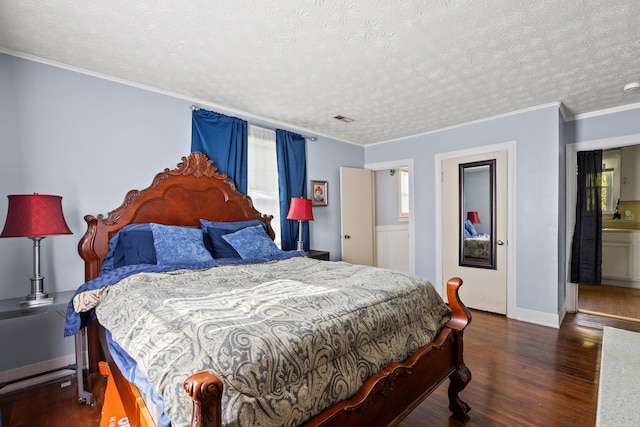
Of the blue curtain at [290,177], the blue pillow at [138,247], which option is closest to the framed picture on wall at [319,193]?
the blue curtain at [290,177]

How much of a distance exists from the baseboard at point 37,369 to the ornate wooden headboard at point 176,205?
71 cm

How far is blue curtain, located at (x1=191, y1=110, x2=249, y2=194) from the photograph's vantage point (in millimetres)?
3289

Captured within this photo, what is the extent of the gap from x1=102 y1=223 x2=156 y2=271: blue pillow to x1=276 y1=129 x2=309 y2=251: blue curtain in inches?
68.8

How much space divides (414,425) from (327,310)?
1.11 metres

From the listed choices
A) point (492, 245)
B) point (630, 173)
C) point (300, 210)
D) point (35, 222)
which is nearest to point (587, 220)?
point (492, 245)

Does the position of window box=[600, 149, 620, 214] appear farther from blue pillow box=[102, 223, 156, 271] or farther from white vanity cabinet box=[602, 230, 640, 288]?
blue pillow box=[102, 223, 156, 271]

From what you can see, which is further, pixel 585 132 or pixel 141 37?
pixel 585 132

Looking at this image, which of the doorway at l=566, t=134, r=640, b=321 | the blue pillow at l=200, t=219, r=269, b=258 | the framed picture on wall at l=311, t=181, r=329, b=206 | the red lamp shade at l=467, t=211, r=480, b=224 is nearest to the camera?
the blue pillow at l=200, t=219, r=269, b=258

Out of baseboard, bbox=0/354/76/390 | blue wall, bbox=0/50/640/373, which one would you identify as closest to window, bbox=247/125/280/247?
blue wall, bbox=0/50/640/373

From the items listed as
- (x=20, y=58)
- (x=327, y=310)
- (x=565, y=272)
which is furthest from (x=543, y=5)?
(x=20, y=58)

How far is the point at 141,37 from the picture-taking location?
213 cm

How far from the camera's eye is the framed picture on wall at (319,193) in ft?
14.7

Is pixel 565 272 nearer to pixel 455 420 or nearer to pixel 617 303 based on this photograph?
pixel 617 303

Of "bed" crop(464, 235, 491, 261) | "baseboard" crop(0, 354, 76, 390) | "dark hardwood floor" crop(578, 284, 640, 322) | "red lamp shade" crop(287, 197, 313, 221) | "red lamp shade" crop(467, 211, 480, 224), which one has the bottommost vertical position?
"dark hardwood floor" crop(578, 284, 640, 322)
